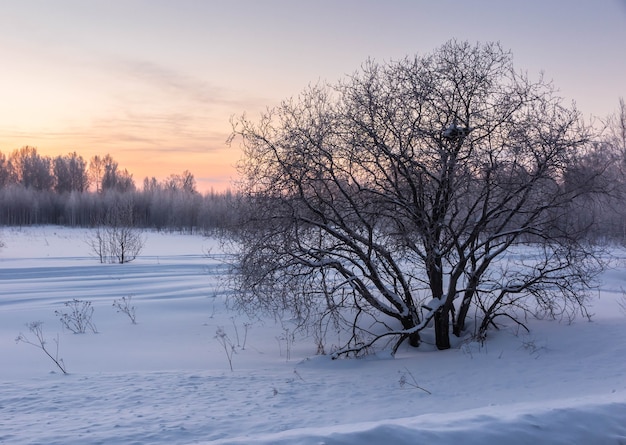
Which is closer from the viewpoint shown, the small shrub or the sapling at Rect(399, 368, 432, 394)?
the sapling at Rect(399, 368, 432, 394)

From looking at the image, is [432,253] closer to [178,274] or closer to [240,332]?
[240,332]

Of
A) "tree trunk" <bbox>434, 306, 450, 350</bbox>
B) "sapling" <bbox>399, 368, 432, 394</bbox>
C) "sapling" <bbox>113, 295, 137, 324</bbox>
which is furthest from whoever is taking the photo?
"sapling" <bbox>113, 295, 137, 324</bbox>

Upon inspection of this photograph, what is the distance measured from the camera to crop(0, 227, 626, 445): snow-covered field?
450 cm

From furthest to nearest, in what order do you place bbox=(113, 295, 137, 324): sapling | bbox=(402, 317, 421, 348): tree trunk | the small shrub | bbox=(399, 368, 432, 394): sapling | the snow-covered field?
bbox=(113, 295, 137, 324): sapling, the small shrub, bbox=(402, 317, 421, 348): tree trunk, bbox=(399, 368, 432, 394): sapling, the snow-covered field

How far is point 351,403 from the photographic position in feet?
23.4

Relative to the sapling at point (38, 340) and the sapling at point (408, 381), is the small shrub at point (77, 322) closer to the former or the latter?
the sapling at point (38, 340)

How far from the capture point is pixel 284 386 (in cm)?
794

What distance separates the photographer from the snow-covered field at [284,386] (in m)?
4.50

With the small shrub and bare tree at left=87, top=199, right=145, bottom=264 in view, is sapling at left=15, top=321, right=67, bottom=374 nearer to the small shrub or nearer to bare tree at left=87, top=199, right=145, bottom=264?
the small shrub

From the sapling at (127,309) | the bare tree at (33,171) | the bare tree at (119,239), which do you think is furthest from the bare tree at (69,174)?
the sapling at (127,309)

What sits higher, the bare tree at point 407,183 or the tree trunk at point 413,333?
the bare tree at point 407,183

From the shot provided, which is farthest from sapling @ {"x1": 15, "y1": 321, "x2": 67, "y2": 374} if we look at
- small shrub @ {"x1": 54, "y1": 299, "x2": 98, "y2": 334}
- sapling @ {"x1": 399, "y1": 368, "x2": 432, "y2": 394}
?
sapling @ {"x1": 399, "y1": 368, "x2": 432, "y2": 394}

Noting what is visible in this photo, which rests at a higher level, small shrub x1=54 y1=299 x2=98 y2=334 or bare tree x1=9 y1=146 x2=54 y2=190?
bare tree x1=9 y1=146 x2=54 y2=190

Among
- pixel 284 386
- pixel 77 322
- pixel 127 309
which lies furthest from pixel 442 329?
pixel 77 322
